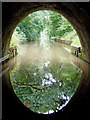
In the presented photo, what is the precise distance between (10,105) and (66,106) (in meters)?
1.40

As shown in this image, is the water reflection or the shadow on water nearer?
the shadow on water

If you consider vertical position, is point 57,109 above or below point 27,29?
below

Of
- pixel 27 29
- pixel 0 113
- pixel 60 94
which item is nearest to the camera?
pixel 0 113

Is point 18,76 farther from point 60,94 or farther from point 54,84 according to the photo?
point 60,94

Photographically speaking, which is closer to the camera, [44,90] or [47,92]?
[47,92]

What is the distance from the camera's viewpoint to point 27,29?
3675 centimetres

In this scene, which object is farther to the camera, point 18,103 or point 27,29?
point 27,29

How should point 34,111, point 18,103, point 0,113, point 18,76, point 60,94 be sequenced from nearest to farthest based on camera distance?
point 0,113, point 34,111, point 18,103, point 60,94, point 18,76

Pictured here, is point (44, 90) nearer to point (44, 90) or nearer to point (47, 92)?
point (44, 90)

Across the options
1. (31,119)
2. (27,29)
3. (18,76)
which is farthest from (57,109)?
(27,29)

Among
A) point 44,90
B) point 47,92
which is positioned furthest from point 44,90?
point 47,92

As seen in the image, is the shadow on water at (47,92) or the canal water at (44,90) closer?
the shadow on water at (47,92)

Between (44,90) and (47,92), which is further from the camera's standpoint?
(44,90)

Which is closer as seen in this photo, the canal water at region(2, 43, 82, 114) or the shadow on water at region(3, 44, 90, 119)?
the shadow on water at region(3, 44, 90, 119)
